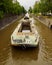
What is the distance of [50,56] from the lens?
55.3 ft

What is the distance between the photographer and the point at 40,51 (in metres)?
18.8

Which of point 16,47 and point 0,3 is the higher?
point 0,3

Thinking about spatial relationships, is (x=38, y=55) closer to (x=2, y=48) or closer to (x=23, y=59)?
(x=23, y=59)

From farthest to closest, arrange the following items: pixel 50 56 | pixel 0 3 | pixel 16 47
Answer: pixel 0 3
pixel 16 47
pixel 50 56

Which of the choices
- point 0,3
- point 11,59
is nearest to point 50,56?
point 11,59

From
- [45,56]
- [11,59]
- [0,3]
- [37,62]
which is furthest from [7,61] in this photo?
[0,3]

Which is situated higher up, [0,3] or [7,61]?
[0,3]

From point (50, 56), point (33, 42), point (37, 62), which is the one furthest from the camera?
point (33, 42)

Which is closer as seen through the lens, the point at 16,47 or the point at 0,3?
the point at 16,47

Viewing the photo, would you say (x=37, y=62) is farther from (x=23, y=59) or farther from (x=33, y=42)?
(x=33, y=42)

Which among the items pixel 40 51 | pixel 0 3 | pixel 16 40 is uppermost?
pixel 0 3

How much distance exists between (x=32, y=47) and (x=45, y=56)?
8.03 feet

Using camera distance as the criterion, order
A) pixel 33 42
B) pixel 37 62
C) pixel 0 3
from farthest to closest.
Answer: pixel 0 3, pixel 33 42, pixel 37 62

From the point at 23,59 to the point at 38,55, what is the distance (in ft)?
6.32
